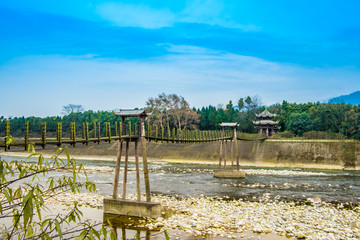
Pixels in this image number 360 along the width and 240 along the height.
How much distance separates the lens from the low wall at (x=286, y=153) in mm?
45344

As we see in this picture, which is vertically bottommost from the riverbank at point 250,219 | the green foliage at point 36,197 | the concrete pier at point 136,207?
the riverbank at point 250,219

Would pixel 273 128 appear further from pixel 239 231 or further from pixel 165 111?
pixel 239 231

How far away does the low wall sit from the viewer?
45.3 meters

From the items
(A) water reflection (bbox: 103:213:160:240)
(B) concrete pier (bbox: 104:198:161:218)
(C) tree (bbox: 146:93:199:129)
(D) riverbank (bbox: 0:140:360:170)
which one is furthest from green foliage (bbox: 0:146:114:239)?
(C) tree (bbox: 146:93:199:129)

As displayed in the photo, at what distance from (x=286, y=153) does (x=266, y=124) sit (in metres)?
18.1

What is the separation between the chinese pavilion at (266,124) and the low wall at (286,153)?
14631 millimetres

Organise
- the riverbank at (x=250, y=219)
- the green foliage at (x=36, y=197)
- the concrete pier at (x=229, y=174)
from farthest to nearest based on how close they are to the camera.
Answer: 1. the concrete pier at (x=229, y=174)
2. the riverbank at (x=250, y=219)
3. the green foliage at (x=36, y=197)

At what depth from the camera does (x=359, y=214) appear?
16.0 meters

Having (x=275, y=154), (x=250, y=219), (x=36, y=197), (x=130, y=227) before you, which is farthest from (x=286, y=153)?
(x=36, y=197)

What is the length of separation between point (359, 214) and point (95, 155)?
50.7m

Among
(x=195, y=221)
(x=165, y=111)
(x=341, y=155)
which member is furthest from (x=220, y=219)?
(x=165, y=111)

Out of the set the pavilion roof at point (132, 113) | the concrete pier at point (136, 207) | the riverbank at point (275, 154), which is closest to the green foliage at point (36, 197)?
the concrete pier at point (136, 207)

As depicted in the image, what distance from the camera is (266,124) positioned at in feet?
221

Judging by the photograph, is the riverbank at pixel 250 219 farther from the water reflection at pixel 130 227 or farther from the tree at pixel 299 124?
the tree at pixel 299 124
